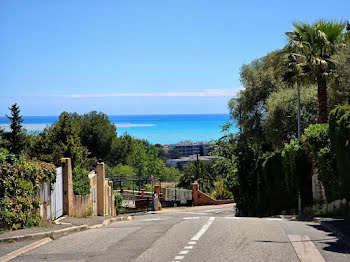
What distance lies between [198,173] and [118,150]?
23072mm

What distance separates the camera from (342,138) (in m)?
17.4

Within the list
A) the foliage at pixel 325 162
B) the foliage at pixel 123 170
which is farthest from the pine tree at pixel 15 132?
the foliage at pixel 325 162

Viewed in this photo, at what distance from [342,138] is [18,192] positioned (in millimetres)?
10287

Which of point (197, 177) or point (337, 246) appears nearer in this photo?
point (337, 246)

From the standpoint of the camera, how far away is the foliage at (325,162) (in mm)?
20578

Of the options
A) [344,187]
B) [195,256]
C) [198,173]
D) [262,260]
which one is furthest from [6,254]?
[198,173]

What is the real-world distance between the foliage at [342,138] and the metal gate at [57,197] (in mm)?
10443

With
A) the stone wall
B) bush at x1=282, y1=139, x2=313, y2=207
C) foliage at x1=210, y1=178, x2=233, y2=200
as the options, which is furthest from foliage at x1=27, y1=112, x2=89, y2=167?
bush at x1=282, y1=139, x2=313, y2=207

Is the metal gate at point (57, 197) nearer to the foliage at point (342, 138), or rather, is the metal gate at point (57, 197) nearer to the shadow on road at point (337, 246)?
the foliage at point (342, 138)

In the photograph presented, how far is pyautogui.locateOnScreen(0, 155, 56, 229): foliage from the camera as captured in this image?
15484 mm

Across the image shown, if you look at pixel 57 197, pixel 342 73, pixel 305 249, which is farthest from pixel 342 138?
pixel 342 73

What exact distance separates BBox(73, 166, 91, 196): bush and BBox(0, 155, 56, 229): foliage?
266 inches

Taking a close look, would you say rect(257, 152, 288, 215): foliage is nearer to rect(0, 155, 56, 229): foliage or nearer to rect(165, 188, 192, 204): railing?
rect(0, 155, 56, 229): foliage

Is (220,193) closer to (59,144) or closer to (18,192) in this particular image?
(59,144)
